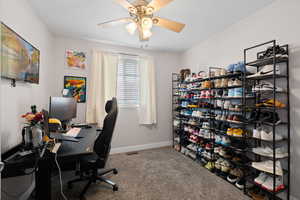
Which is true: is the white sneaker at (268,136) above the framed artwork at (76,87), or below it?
below

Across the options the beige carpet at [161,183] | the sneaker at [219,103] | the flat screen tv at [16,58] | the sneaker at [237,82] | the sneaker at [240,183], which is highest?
the flat screen tv at [16,58]

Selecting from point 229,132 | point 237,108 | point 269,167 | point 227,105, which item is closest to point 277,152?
point 269,167

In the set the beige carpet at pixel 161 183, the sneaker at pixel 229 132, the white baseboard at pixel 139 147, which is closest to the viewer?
the beige carpet at pixel 161 183

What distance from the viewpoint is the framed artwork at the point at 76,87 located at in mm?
2729

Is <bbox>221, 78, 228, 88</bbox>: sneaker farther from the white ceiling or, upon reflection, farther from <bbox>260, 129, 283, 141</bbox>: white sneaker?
the white ceiling

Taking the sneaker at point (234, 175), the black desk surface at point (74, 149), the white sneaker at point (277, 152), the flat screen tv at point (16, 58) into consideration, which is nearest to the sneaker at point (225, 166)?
the sneaker at point (234, 175)

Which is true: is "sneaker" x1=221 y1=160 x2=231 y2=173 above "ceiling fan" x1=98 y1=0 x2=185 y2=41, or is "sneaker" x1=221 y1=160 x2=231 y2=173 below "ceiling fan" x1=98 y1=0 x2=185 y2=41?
below

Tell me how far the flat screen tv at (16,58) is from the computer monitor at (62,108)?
38cm

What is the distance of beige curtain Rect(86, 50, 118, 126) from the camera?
2.87 meters

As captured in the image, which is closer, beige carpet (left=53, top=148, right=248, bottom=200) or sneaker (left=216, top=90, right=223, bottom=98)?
beige carpet (left=53, top=148, right=248, bottom=200)

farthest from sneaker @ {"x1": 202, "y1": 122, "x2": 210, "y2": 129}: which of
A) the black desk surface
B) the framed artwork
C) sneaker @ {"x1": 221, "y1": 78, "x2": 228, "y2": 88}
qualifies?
the framed artwork

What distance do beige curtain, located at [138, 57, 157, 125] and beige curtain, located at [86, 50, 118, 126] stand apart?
636 millimetres

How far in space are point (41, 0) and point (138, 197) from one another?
2755 mm

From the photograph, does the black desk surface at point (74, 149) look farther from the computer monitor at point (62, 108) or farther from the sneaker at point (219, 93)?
the sneaker at point (219, 93)
